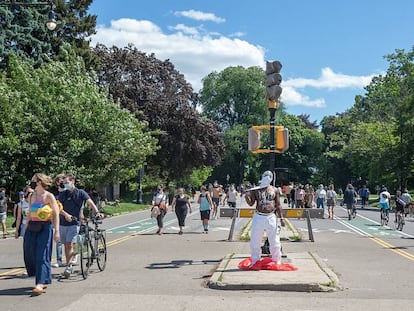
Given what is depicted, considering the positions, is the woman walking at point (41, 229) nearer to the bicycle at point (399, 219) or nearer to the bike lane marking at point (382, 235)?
the bike lane marking at point (382, 235)

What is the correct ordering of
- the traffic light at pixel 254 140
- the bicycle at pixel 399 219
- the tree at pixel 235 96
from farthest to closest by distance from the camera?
the tree at pixel 235 96 < the bicycle at pixel 399 219 < the traffic light at pixel 254 140

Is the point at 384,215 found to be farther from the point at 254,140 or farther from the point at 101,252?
the point at 101,252

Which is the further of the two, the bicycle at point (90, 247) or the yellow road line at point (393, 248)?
the yellow road line at point (393, 248)

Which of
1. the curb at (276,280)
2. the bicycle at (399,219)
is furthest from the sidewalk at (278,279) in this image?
the bicycle at (399,219)

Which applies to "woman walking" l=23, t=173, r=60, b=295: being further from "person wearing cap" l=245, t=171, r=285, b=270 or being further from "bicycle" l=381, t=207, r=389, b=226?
"bicycle" l=381, t=207, r=389, b=226

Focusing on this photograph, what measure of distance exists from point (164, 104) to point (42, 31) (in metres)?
15.0

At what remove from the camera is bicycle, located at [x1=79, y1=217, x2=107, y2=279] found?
10258 millimetres

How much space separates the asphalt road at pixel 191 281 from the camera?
806 cm

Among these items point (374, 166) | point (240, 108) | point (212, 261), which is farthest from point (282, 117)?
point (212, 261)

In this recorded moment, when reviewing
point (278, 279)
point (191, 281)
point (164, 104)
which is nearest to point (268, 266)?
point (278, 279)

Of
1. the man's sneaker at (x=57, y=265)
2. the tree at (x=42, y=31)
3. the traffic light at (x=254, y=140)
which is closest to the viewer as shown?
the man's sneaker at (x=57, y=265)

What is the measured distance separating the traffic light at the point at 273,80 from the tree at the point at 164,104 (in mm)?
30613

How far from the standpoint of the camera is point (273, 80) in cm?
1309

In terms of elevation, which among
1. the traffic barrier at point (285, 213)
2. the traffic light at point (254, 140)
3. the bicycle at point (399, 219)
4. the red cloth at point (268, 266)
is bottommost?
the red cloth at point (268, 266)
